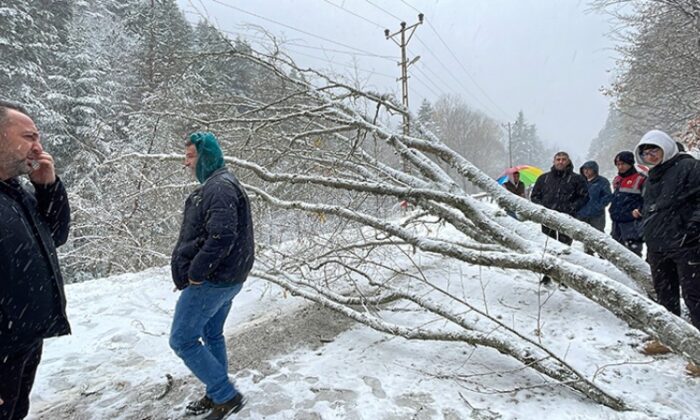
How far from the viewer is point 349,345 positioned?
134 inches

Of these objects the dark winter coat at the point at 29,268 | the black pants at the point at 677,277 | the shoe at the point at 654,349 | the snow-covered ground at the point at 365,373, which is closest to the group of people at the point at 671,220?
the black pants at the point at 677,277

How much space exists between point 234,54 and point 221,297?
10.6ft

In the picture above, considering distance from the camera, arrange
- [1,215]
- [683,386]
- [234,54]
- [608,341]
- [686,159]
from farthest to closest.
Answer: [234,54]
[608,341]
[686,159]
[683,386]
[1,215]

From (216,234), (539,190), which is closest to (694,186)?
(539,190)

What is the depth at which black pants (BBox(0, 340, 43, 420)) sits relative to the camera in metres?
1.55

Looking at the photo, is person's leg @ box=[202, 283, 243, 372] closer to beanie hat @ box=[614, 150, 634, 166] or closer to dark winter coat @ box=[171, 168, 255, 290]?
dark winter coat @ box=[171, 168, 255, 290]

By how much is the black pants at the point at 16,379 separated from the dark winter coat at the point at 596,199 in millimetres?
5676

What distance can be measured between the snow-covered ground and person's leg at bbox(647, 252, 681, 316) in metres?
0.47

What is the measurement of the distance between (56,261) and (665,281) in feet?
13.4

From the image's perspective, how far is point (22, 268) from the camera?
155 centimetres

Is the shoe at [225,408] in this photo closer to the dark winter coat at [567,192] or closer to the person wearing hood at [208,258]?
the person wearing hood at [208,258]

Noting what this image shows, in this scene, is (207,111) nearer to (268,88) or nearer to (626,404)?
(268,88)

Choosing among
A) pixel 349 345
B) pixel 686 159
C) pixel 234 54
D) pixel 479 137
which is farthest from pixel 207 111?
pixel 479 137

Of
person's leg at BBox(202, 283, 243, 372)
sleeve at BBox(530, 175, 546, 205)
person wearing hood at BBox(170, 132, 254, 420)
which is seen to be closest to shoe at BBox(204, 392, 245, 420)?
person wearing hood at BBox(170, 132, 254, 420)
